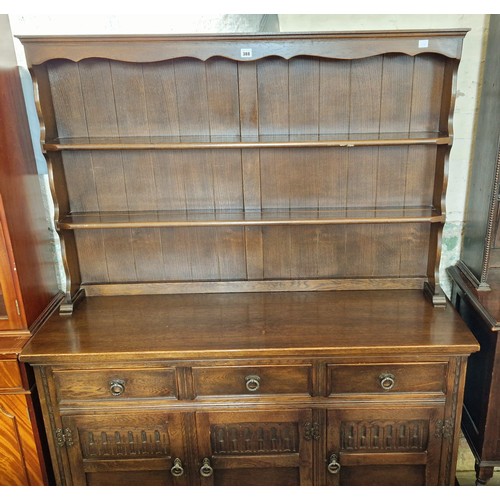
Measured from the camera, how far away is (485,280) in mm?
1925

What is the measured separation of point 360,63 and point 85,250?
1381 mm

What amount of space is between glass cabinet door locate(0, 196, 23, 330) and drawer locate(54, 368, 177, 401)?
28cm

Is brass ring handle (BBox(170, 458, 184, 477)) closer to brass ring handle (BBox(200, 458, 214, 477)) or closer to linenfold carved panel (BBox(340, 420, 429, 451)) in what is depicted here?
brass ring handle (BBox(200, 458, 214, 477))

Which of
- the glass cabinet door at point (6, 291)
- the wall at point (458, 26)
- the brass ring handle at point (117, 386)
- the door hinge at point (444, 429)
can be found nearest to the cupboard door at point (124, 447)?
the brass ring handle at point (117, 386)

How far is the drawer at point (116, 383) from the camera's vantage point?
5.78ft

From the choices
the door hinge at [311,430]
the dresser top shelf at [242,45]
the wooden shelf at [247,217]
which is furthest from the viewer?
the wooden shelf at [247,217]

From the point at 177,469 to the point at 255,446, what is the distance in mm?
308

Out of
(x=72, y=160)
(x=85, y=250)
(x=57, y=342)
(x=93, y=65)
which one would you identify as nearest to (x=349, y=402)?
(x=57, y=342)

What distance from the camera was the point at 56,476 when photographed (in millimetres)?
1865

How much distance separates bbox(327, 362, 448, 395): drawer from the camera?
1743 millimetres

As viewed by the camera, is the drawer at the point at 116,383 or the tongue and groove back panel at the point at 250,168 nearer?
the drawer at the point at 116,383

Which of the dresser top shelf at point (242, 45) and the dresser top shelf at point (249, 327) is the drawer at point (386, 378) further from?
the dresser top shelf at point (242, 45)

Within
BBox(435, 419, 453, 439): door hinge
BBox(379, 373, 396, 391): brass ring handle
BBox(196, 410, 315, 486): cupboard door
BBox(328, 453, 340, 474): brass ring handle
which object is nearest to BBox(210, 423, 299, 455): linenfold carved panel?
BBox(196, 410, 315, 486): cupboard door
